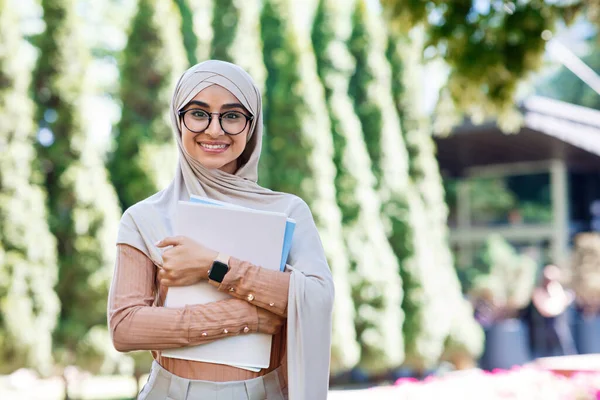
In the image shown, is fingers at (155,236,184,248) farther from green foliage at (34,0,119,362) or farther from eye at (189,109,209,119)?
green foliage at (34,0,119,362)

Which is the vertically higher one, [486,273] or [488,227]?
[488,227]

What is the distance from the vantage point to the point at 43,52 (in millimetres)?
7934

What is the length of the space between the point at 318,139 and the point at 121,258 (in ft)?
24.9

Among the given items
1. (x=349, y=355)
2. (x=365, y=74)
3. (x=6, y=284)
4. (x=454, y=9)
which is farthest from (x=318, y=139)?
(x=454, y=9)

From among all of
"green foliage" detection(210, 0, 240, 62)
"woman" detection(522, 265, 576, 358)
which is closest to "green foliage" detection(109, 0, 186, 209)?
"green foliage" detection(210, 0, 240, 62)

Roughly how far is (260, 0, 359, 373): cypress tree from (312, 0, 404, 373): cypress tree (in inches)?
15.1

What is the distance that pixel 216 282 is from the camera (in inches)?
65.3

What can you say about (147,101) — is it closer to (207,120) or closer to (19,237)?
(19,237)

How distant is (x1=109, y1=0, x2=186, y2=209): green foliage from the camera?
27.1 ft

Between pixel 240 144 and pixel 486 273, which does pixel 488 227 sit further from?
pixel 240 144

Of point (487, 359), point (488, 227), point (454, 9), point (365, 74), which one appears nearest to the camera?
point (454, 9)

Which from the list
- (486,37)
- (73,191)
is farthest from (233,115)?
(73,191)

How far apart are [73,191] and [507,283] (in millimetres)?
8087

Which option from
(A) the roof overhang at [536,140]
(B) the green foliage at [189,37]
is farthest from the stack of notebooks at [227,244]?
(A) the roof overhang at [536,140]
